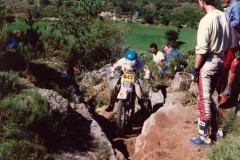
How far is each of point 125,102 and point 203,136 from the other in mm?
2022

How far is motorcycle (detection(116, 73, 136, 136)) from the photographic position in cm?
695

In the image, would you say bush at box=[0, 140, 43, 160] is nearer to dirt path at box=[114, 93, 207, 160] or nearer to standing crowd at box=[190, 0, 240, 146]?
dirt path at box=[114, 93, 207, 160]

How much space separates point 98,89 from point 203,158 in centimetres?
545

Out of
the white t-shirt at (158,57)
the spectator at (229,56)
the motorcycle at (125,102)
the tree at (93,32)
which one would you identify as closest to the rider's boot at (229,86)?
the spectator at (229,56)

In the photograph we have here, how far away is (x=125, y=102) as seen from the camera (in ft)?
23.1

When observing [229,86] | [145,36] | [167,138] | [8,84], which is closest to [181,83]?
[229,86]

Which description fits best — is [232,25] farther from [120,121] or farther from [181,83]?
[181,83]

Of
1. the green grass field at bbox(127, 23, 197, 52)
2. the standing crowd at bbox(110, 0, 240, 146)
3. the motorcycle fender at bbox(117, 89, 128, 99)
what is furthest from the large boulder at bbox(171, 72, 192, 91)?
the green grass field at bbox(127, 23, 197, 52)

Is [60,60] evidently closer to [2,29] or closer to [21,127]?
[2,29]

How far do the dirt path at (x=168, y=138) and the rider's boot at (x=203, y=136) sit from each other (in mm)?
71

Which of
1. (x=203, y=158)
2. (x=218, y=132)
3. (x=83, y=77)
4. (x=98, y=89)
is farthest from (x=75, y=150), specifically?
(x=83, y=77)

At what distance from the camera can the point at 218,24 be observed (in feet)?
16.3

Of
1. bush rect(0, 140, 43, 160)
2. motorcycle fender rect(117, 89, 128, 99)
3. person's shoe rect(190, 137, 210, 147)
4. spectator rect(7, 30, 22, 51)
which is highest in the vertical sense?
spectator rect(7, 30, 22, 51)

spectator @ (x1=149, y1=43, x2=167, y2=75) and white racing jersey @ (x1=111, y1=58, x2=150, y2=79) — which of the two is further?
spectator @ (x1=149, y1=43, x2=167, y2=75)
